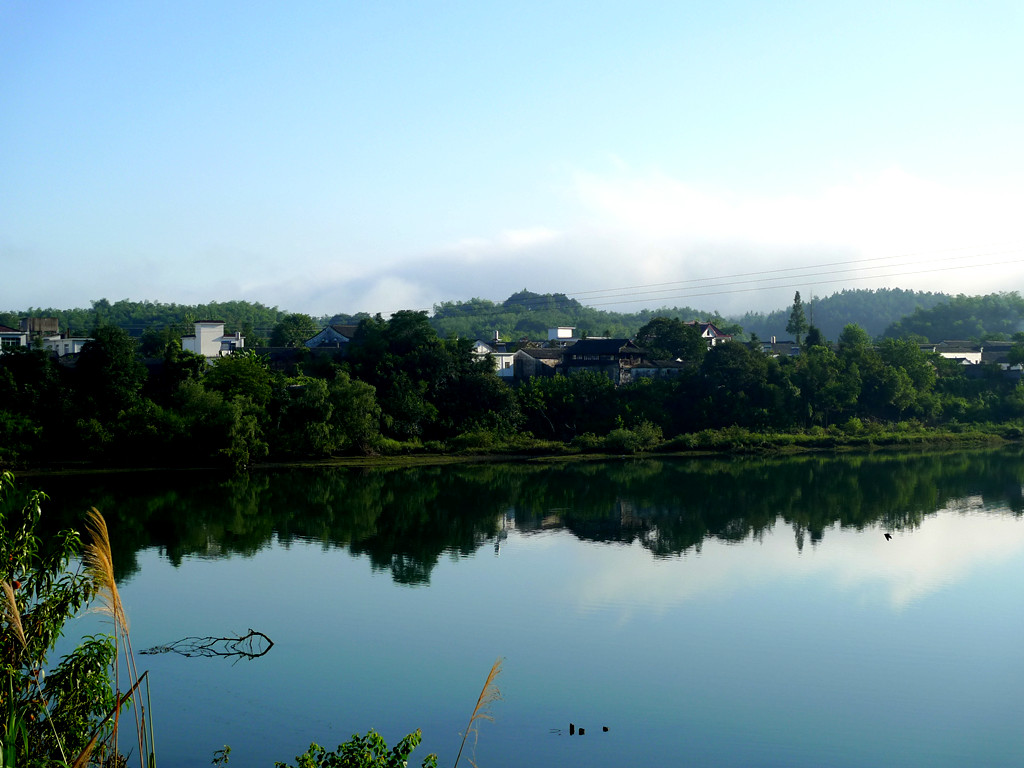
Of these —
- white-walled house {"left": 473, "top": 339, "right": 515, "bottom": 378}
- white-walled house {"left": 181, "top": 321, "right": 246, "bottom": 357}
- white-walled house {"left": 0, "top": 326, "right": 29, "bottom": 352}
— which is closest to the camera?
white-walled house {"left": 0, "top": 326, "right": 29, "bottom": 352}

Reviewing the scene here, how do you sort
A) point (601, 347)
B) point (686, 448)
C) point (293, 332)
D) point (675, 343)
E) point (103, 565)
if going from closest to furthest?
1. point (103, 565)
2. point (686, 448)
3. point (601, 347)
4. point (675, 343)
5. point (293, 332)

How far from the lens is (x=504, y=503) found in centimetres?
2372

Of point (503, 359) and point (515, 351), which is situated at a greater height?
point (515, 351)

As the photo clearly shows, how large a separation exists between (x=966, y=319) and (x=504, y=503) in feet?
233

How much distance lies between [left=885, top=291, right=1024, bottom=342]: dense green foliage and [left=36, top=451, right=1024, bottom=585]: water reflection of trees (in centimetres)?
5132

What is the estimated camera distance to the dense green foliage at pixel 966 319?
79.2 m

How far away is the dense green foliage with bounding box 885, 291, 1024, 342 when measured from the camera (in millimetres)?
79188

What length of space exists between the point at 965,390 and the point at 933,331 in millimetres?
41939

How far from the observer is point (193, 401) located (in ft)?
95.7

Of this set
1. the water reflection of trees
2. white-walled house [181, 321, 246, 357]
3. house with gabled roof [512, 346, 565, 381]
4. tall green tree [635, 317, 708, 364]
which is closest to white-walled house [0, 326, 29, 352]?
white-walled house [181, 321, 246, 357]

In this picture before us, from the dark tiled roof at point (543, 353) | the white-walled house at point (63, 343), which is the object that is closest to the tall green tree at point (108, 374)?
the white-walled house at point (63, 343)

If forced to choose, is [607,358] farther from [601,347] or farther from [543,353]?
[543,353]

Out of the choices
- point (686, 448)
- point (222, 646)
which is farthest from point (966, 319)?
point (222, 646)

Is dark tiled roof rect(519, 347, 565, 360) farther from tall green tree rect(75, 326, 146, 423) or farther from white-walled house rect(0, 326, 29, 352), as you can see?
white-walled house rect(0, 326, 29, 352)
